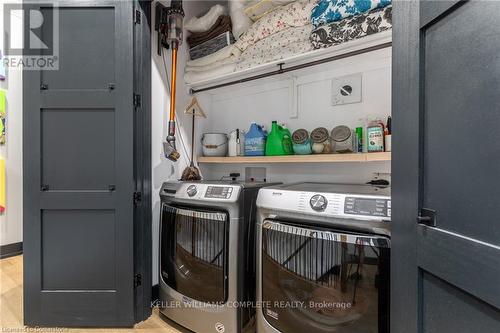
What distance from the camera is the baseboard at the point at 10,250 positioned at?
2.73 metres

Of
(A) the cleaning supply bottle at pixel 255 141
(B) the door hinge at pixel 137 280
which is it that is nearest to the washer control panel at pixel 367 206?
(A) the cleaning supply bottle at pixel 255 141

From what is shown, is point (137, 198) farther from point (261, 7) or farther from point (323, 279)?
point (261, 7)

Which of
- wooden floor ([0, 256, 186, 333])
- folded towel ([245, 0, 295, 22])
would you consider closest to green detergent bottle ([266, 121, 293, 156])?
folded towel ([245, 0, 295, 22])

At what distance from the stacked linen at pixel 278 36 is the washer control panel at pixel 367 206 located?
103cm

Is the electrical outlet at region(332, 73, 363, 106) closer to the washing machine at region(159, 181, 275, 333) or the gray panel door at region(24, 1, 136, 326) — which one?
the washing machine at region(159, 181, 275, 333)

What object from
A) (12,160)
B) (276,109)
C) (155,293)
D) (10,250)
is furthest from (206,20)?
(10,250)

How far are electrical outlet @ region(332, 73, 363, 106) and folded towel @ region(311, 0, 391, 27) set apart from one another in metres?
0.37

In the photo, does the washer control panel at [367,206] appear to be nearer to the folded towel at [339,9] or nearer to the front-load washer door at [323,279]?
the front-load washer door at [323,279]

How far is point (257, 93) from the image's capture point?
218 cm

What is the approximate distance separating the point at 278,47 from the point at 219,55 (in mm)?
511

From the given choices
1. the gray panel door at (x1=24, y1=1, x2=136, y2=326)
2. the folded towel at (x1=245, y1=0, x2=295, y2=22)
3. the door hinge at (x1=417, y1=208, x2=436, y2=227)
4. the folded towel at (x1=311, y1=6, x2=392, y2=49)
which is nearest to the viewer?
the door hinge at (x1=417, y1=208, x2=436, y2=227)

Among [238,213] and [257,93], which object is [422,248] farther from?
[257,93]

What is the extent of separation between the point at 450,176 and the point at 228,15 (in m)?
2.04

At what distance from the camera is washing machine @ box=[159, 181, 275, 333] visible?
1.41 meters
